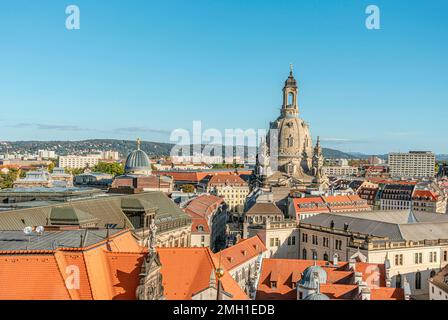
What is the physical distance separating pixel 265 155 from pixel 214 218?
5433 cm

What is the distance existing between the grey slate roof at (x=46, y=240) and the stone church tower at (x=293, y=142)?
123 metres

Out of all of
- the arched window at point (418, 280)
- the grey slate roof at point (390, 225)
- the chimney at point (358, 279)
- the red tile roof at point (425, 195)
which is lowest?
the arched window at point (418, 280)

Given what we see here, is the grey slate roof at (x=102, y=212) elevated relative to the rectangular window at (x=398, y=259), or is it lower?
elevated

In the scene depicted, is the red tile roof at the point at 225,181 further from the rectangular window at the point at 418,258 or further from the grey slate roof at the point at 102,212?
the rectangular window at the point at 418,258

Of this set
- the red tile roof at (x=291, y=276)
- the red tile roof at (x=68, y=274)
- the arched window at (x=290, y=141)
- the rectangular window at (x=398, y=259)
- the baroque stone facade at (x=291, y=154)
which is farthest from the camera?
the arched window at (x=290, y=141)

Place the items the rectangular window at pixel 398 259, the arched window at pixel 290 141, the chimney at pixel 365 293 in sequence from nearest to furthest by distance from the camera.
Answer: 1. the chimney at pixel 365 293
2. the rectangular window at pixel 398 259
3. the arched window at pixel 290 141

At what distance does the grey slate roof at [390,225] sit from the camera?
58.9 m

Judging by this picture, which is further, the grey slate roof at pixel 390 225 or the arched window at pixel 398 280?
the grey slate roof at pixel 390 225

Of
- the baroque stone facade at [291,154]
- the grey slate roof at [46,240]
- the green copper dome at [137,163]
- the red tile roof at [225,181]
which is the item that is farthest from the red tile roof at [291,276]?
the red tile roof at [225,181]

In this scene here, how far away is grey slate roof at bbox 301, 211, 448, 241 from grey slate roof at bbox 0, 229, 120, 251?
39.0 meters

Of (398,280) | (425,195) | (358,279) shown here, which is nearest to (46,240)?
(358,279)

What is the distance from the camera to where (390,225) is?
5997 centimetres

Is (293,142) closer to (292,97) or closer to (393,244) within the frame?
A: (292,97)

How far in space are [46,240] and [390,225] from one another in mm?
43803
